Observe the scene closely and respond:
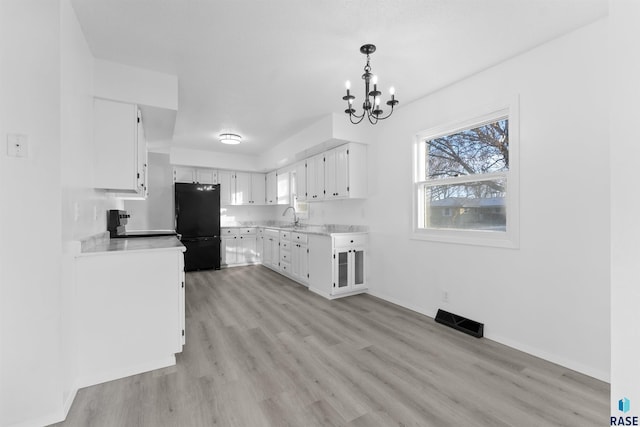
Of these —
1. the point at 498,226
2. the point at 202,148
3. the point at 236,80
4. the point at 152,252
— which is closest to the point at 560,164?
the point at 498,226

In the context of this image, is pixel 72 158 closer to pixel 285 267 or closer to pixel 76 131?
pixel 76 131

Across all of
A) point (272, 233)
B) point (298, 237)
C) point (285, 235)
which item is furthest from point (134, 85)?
point (272, 233)

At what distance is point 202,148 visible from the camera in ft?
19.2

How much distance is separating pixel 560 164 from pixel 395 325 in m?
2.06

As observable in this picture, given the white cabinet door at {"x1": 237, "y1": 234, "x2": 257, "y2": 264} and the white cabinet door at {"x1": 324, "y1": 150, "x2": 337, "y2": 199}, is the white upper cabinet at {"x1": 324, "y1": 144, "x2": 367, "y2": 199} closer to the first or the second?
the white cabinet door at {"x1": 324, "y1": 150, "x2": 337, "y2": 199}

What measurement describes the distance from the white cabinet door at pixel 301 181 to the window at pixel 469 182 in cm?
221

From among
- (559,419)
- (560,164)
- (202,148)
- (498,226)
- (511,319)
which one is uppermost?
(202,148)

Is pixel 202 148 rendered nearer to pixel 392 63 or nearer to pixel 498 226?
pixel 392 63

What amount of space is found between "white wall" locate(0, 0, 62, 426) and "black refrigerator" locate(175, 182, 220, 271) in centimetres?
404

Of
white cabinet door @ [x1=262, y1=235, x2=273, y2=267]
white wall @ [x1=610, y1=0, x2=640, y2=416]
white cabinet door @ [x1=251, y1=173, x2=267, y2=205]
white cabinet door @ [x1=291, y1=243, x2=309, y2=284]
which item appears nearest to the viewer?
white wall @ [x1=610, y1=0, x2=640, y2=416]

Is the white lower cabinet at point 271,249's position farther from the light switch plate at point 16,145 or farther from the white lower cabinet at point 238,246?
the light switch plate at point 16,145

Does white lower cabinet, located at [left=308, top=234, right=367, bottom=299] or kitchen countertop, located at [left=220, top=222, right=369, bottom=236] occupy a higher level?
kitchen countertop, located at [left=220, top=222, right=369, bottom=236]

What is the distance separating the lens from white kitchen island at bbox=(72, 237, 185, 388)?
6.45 feet

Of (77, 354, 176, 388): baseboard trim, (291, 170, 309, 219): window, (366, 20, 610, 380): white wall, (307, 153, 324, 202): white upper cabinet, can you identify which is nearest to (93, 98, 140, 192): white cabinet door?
(77, 354, 176, 388): baseboard trim
